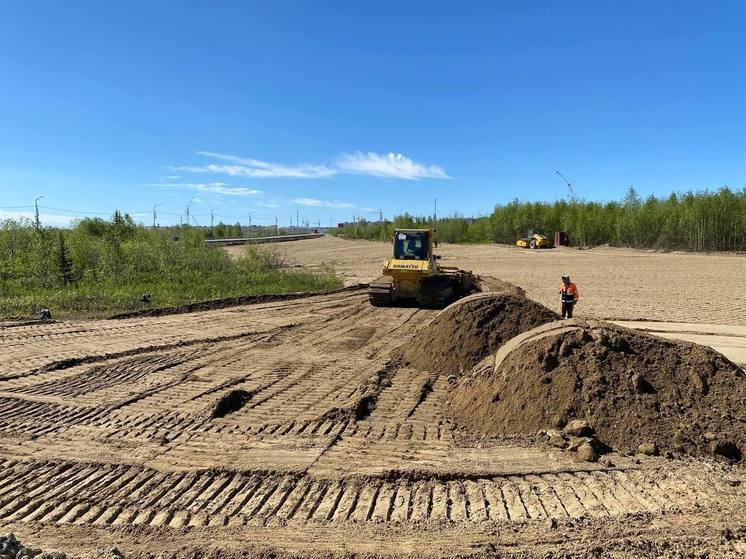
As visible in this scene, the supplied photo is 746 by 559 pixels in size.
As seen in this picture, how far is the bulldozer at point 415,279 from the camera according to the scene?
14.7m

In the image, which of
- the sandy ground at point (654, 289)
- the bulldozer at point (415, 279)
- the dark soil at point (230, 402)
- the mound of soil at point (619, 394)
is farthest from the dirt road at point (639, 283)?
the dark soil at point (230, 402)

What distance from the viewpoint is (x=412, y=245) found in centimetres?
1558

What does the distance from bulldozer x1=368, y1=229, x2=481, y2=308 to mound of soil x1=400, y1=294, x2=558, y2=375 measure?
5368 millimetres

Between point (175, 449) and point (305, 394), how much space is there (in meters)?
2.10

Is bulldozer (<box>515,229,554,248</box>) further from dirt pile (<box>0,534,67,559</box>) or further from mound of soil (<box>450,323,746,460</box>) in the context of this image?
dirt pile (<box>0,534,67,559</box>)

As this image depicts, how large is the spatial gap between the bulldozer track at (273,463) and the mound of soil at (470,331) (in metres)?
0.43

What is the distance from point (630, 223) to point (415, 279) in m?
36.7

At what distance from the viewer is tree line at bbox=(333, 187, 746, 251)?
39.3m

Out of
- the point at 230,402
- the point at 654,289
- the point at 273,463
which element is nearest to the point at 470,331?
the point at 230,402

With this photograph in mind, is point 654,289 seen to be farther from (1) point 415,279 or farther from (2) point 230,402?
(2) point 230,402

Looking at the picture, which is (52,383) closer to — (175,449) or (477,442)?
(175,449)

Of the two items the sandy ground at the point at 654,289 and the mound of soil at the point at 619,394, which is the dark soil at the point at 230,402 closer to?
the mound of soil at the point at 619,394

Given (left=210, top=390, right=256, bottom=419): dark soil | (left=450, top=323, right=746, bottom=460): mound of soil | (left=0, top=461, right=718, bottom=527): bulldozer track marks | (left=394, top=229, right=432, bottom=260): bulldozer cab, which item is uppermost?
(left=394, top=229, right=432, bottom=260): bulldozer cab

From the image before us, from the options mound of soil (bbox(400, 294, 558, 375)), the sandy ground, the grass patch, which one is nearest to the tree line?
the sandy ground
